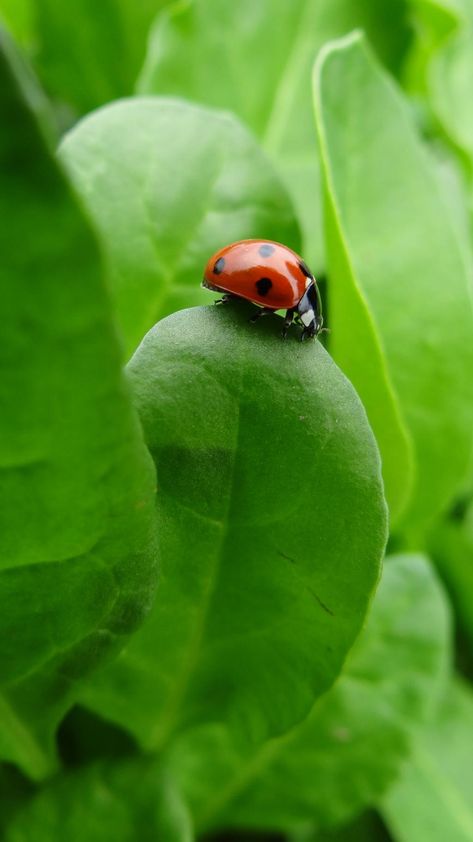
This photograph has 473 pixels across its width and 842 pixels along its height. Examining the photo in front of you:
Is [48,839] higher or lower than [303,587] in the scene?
lower

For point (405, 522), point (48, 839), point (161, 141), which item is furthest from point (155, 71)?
point (48, 839)

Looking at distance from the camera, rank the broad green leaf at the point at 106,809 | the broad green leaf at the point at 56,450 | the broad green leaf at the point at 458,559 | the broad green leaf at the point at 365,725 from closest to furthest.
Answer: the broad green leaf at the point at 56,450, the broad green leaf at the point at 106,809, the broad green leaf at the point at 365,725, the broad green leaf at the point at 458,559

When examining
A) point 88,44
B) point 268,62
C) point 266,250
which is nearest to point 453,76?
point 268,62

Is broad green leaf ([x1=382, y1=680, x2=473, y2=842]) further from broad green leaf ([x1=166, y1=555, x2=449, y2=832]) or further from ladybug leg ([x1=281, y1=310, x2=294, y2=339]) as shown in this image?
ladybug leg ([x1=281, y1=310, x2=294, y2=339])

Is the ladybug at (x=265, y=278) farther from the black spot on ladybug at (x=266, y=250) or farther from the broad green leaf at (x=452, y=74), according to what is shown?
the broad green leaf at (x=452, y=74)

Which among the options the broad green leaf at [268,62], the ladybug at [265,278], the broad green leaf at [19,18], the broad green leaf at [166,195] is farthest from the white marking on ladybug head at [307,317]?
the broad green leaf at [19,18]

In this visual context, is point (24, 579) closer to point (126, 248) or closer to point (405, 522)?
point (126, 248)
